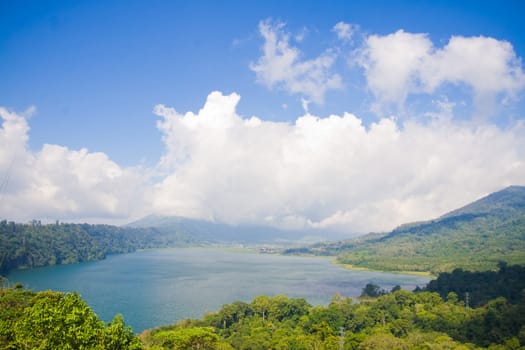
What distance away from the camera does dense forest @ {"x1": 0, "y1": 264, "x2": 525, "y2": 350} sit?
13742mm

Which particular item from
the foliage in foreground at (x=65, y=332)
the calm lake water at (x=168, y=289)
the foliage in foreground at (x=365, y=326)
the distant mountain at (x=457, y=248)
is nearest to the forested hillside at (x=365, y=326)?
the foliage in foreground at (x=365, y=326)

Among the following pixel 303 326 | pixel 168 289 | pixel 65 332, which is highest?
pixel 65 332

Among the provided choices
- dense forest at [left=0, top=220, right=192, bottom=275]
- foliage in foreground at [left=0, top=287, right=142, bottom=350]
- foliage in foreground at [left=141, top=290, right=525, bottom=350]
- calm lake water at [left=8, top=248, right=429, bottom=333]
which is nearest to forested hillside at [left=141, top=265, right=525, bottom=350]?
foliage in foreground at [left=141, top=290, right=525, bottom=350]

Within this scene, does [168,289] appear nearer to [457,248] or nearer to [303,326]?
[303,326]

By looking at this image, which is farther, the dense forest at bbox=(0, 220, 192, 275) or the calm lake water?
the dense forest at bbox=(0, 220, 192, 275)

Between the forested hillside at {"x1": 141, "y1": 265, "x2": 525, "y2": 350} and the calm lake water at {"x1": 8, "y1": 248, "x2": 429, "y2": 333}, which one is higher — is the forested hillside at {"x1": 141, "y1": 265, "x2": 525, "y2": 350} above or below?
above

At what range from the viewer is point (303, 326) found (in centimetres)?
4044

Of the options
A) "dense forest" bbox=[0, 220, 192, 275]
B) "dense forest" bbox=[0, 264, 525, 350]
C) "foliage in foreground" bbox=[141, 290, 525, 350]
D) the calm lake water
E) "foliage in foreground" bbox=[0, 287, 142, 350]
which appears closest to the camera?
"foliage in foreground" bbox=[0, 287, 142, 350]

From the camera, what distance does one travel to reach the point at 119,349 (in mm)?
14016

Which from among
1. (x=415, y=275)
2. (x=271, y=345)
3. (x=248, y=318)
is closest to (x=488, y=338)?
(x=271, y=345)

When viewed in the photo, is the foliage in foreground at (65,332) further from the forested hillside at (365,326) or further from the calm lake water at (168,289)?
the calm lake water at (168,289)

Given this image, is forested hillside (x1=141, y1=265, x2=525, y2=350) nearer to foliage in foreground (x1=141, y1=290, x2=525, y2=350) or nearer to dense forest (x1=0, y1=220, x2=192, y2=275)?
foliage in foreground (x1=141, y1=290, x2=525, y2=350)

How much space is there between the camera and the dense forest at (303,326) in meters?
13.7

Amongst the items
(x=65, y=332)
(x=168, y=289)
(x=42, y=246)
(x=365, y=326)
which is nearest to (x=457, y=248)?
(x=168, y=289)
